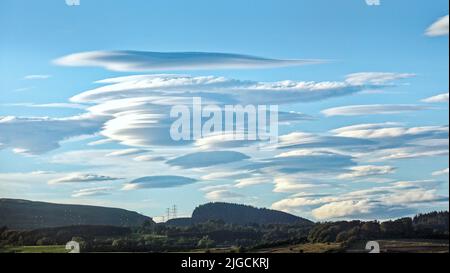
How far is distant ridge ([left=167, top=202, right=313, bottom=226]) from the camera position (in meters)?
21.0

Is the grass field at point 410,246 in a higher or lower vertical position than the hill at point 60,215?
lower

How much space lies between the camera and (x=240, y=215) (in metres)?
21.0

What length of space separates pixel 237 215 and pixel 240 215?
0.10ft

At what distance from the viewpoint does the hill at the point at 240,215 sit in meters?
21.0

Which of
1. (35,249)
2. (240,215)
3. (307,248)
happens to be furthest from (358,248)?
(35,249)

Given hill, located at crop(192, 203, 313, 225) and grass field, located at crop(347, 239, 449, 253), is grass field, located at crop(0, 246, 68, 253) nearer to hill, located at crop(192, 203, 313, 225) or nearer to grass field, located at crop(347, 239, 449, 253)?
hill, located at crop(192, 203, 313, 225)

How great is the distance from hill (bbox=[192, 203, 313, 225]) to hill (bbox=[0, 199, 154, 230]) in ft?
1.73

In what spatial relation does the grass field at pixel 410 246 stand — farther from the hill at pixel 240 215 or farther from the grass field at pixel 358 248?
the hill at pixel 240 215

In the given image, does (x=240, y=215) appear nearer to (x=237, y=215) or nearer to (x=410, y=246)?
(x=237, y=215)

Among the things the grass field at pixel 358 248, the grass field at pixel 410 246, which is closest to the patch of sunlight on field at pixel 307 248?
the grass field at pixel 358 248

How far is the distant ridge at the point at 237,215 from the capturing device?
68.9 feet
